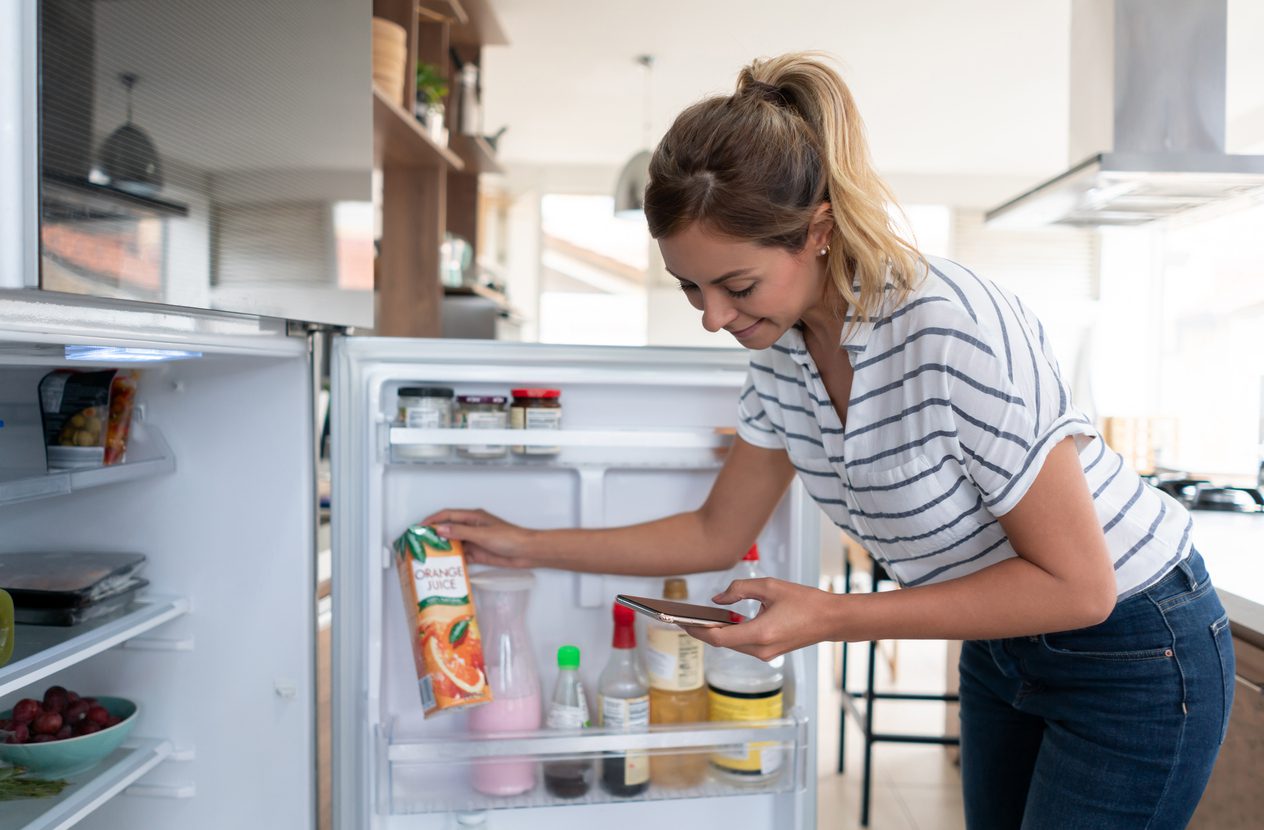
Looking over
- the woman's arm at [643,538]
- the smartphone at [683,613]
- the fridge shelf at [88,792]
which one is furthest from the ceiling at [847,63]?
the fridge shelf at [88,792]

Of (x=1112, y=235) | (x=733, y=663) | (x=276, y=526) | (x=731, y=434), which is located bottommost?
(x=733, y=663)

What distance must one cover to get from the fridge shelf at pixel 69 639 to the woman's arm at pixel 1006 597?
23.5 inches

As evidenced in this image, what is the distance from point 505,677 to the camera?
1233mm

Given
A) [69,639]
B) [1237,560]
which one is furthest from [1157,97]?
[69,639]

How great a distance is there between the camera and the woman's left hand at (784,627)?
92 centimetres

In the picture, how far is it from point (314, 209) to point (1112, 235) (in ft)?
19.8

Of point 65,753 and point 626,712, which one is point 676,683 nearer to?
point 626,712

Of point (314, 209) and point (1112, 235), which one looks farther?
point (1112, 235)

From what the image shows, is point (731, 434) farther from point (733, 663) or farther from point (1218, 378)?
point (1218, 378)

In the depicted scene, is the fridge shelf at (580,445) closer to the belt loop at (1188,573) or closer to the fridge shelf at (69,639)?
the fridge shelf at (69,639)

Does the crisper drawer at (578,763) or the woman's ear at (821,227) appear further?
the crisper drawer at (578,763)

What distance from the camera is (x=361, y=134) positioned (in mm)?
1189

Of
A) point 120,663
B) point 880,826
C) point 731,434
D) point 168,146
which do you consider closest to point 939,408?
point 731,434

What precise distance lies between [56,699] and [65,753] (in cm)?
10
